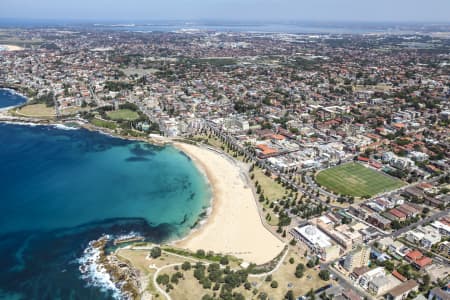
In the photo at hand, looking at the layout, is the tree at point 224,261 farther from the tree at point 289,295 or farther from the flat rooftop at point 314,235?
the flat rooftop at point 314,235

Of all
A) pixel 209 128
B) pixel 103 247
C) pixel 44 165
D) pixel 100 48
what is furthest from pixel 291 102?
pixel 100 48

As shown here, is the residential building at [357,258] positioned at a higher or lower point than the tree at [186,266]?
higher

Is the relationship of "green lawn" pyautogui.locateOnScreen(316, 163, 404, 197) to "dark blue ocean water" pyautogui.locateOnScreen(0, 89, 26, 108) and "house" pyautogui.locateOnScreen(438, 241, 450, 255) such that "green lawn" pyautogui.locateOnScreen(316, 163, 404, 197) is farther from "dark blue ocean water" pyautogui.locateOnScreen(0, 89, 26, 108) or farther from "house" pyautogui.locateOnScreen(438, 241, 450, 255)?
"dark blue ocean water" pyautogui.locateOnScreen(0, 89, 26, 108)

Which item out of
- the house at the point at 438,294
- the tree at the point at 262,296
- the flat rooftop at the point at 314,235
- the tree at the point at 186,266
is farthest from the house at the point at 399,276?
the tree at the point at 186,266

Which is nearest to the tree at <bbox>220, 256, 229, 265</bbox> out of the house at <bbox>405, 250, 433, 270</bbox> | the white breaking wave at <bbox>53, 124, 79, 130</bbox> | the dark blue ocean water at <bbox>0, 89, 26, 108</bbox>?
the house at <bbox>405, 250, 433, 270</bbox>

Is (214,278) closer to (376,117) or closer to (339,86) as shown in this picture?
(376,117)
